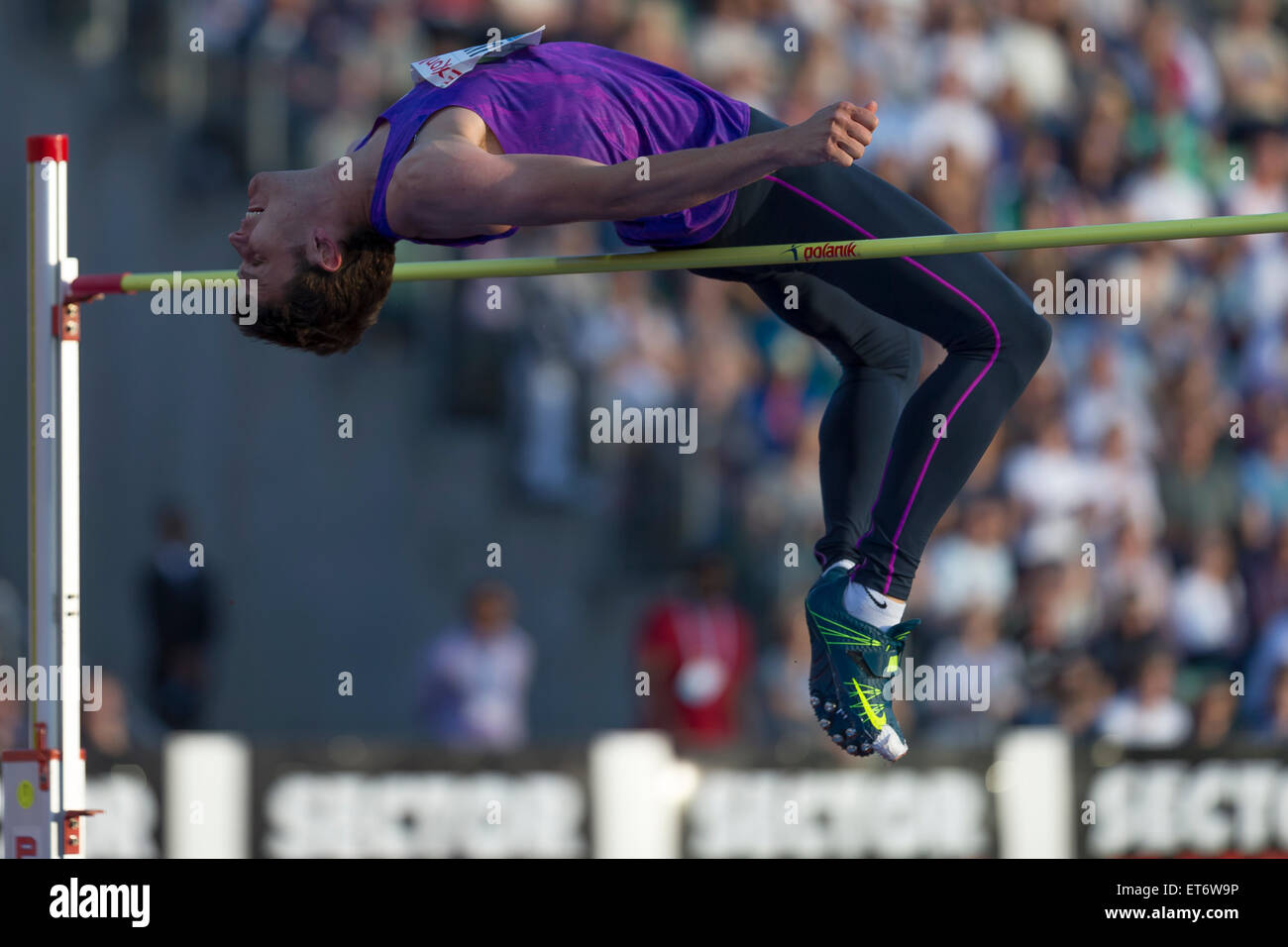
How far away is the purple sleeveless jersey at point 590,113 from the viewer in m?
4.27

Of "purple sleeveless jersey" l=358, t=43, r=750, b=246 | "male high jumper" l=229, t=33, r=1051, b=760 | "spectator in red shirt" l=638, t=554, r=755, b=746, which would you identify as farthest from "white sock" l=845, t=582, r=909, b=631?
"spectator in red shirt" l=638, t=554, r=755, b=746

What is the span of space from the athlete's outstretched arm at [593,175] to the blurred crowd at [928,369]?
13.7 feet

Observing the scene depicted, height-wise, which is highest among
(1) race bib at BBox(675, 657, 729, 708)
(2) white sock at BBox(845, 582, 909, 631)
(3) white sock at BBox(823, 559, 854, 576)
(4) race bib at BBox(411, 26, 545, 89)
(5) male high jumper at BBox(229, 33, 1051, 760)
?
(4) race bib at BBox(411, 26, 545, 89)

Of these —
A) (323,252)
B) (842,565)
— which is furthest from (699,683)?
(323,252)

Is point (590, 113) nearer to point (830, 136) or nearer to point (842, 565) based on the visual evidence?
point (830, 136)

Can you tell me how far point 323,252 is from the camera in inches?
178

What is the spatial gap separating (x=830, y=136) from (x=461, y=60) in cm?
94

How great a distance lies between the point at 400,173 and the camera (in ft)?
13.5

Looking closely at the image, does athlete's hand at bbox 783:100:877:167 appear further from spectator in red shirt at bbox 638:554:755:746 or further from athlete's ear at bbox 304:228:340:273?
spectator in red shirt at bbox 638:554:755:746

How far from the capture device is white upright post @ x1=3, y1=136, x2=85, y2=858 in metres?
5.16

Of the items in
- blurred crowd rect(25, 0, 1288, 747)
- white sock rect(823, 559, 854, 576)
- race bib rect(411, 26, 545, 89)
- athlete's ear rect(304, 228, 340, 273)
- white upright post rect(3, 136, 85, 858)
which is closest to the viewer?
race bib rect(411, 26, 545, 89)

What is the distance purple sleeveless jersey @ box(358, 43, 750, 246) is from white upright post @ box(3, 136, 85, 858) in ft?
4.31
